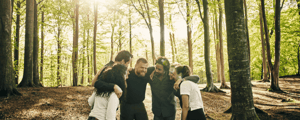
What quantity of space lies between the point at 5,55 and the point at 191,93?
7826mm

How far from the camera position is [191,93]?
8.54 ft

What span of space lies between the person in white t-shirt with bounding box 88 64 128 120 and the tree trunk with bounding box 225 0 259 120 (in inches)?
109

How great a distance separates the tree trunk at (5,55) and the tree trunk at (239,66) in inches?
326

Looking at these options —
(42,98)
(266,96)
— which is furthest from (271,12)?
(42,98)

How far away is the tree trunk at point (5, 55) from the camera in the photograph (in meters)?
6.74

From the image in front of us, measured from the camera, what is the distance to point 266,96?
11.0m

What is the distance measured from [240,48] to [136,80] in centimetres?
243

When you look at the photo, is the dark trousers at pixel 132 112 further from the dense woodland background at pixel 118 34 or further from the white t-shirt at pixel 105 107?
the dense woodland background at pixel 118 34

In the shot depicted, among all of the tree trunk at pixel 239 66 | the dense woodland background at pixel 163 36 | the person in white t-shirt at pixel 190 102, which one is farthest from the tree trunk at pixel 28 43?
the tree trunk at pixel 239 66

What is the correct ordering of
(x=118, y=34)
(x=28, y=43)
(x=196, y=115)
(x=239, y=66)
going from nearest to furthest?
(x=196, y=115)
(x=239, y=66)
(x=28, y=43)
(x=118, y=34)

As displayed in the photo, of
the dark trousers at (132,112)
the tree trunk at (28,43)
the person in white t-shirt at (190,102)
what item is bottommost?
the dark trousers at (132,112)

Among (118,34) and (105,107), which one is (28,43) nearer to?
(105,107)

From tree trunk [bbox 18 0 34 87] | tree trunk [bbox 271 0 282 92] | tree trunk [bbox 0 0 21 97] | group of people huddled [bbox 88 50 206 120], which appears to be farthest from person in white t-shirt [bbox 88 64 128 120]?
tree trunk [bbox 271 0 282 92]

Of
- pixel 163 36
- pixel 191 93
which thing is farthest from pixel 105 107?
pixel 163 36
